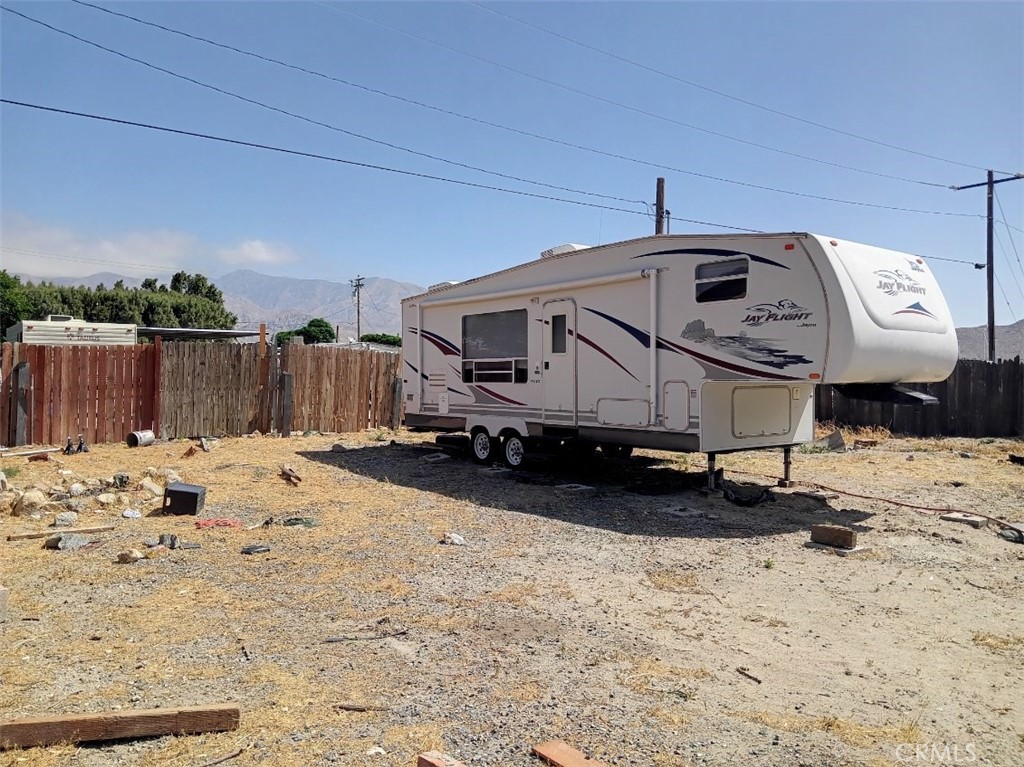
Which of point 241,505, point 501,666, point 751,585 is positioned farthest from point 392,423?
point 501,666

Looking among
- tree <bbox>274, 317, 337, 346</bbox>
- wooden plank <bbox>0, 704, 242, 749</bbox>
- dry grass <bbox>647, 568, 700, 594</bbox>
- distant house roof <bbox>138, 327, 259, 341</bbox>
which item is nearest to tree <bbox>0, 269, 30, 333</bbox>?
distant house roof <bbox>138, 327, 259, 341</bbox>

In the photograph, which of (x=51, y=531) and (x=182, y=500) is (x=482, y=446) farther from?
(x=51, y=531)

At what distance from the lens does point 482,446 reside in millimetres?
12539

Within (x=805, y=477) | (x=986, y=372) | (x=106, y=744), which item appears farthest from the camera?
(x=986, y=372)

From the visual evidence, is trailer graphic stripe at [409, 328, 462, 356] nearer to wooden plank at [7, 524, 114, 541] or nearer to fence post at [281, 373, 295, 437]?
fence post at [281, 373, 295, 437]

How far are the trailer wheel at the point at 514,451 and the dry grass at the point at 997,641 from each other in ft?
23.6

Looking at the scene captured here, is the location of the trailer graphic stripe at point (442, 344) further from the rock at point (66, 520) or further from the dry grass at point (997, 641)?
the dry grass at point (997, 641)

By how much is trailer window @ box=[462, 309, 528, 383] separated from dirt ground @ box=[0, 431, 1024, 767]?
2.78 meters

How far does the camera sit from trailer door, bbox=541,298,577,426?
10680 mm

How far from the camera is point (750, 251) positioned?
8641mm

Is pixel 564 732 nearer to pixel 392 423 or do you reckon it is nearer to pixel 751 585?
pixel 751 585

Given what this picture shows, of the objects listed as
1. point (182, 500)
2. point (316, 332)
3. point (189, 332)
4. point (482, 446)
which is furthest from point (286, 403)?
point (316, 332)

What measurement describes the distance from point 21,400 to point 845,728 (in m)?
13.3

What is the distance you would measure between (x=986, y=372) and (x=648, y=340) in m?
12.3
